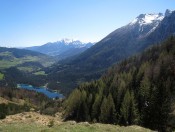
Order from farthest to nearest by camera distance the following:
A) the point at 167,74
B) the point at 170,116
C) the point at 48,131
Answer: the point at 167,74 < the point at 170,116 < the point at 48,131

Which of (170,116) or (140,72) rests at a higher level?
(140,72)

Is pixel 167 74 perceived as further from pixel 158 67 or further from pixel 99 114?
pixel 99 114

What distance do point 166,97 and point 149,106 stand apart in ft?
24.6

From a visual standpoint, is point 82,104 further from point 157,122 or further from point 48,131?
point 48,131

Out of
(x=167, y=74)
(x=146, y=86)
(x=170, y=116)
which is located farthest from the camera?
(x=167, y=74)

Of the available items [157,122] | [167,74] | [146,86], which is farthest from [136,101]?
[167,74]

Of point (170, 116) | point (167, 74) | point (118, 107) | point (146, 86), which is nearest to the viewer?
point (170, 116)

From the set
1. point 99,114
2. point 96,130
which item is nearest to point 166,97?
point 99,114

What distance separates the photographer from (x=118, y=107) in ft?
417

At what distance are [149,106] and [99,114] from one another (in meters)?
29.0

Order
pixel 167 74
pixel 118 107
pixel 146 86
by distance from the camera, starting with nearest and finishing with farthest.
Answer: pixel 146 86 → pixel 118 107 → pixel 167 74

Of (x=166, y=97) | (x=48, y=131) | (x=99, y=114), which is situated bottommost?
(x=99, y=114)

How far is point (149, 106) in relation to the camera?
109688mm

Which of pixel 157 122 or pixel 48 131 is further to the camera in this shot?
pixel 157 122
